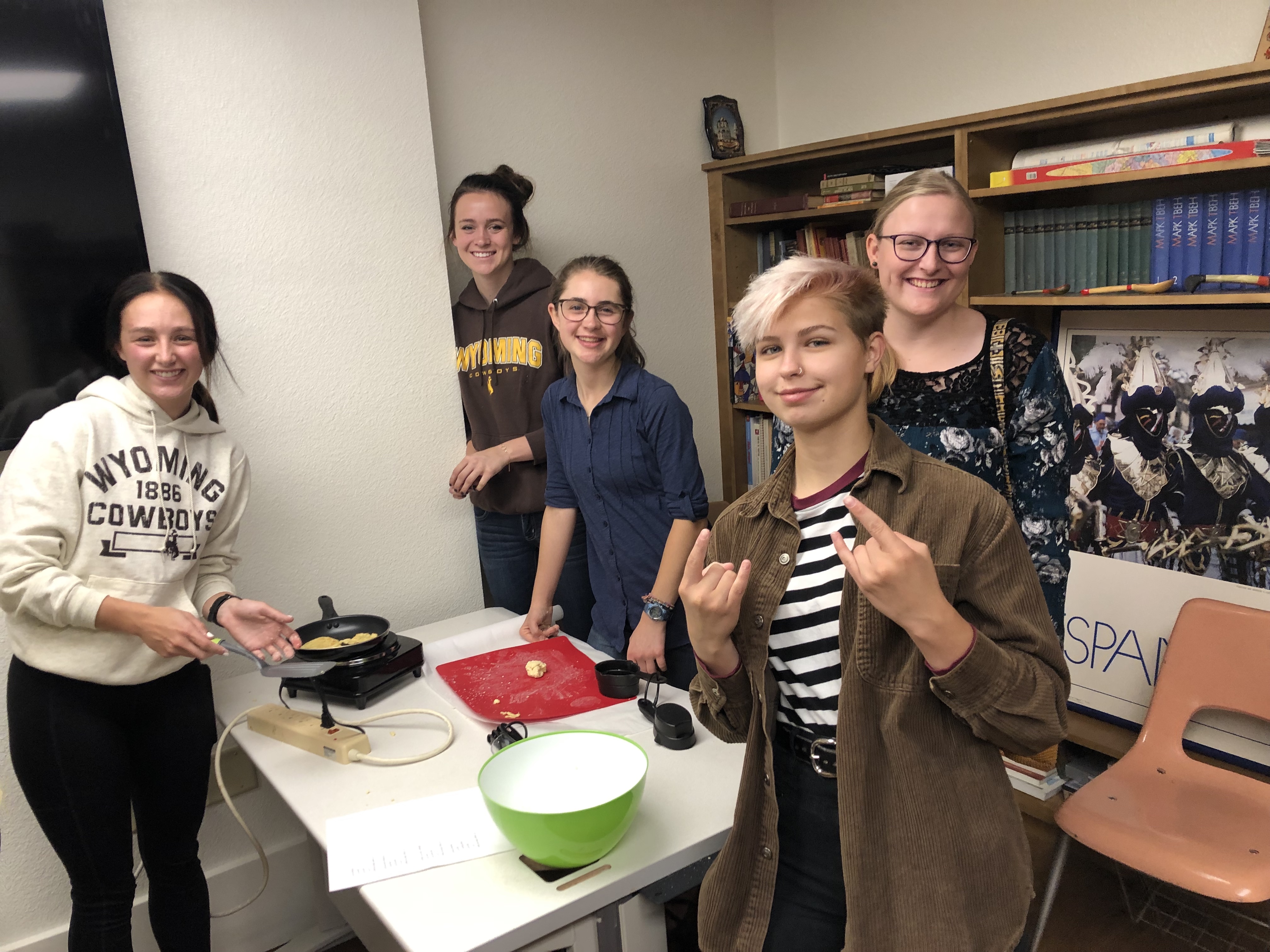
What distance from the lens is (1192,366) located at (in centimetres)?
231

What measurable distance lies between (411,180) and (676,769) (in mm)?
1504

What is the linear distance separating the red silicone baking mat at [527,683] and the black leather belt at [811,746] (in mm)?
503

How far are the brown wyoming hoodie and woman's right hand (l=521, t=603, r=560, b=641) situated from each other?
0.32 metres

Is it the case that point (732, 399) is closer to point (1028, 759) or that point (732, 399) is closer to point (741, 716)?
point (1028, 759)

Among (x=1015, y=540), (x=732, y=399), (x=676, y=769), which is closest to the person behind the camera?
(x=1015, y=540)

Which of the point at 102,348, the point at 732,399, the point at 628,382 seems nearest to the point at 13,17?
the point at 102,348

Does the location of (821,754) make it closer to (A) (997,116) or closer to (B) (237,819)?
(B) (237,819)

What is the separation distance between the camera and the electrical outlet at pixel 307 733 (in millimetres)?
1517

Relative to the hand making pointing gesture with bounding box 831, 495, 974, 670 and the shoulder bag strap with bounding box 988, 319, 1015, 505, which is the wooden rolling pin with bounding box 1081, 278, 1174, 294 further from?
the hand making pointing gesture with bounding box 831, 495, 974, 670

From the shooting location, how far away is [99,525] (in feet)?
4.92

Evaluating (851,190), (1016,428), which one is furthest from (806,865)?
(851,190)

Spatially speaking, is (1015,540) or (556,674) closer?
(1015,540)

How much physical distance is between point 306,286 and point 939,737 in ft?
5.36

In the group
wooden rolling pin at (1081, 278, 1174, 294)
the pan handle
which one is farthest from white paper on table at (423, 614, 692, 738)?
wooden rolling pin at (1081, 278, 1174, 294)
